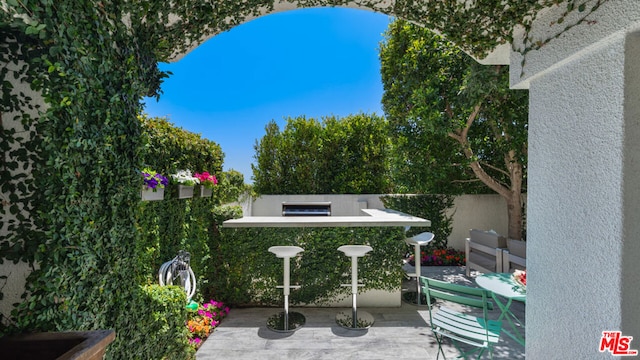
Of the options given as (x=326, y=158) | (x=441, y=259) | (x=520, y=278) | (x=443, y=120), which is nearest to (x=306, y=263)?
(x=520, y=278)

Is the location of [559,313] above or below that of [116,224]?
below

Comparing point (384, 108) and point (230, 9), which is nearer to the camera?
point (230, 9)

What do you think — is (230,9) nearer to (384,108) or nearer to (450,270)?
(384,108)

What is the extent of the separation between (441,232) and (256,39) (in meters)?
7.96

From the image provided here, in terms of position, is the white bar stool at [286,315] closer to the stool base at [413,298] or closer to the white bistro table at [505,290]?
the stool base at [413,298]

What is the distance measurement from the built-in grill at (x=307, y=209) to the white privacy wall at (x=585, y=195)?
19.7 feet

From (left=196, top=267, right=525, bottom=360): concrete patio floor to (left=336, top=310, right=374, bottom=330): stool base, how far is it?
0.22 feet

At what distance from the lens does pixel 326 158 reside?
885 centimetres

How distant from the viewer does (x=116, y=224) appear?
1521 mm

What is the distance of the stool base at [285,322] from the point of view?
349 cm

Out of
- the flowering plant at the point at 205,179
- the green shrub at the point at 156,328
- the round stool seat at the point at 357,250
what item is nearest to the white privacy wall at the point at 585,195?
the round stool seat at the point at 357,250

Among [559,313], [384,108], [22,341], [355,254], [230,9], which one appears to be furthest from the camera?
[384,108]

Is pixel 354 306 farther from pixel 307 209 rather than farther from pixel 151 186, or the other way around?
pixel 307 209

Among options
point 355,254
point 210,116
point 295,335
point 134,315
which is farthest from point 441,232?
point 210,116
